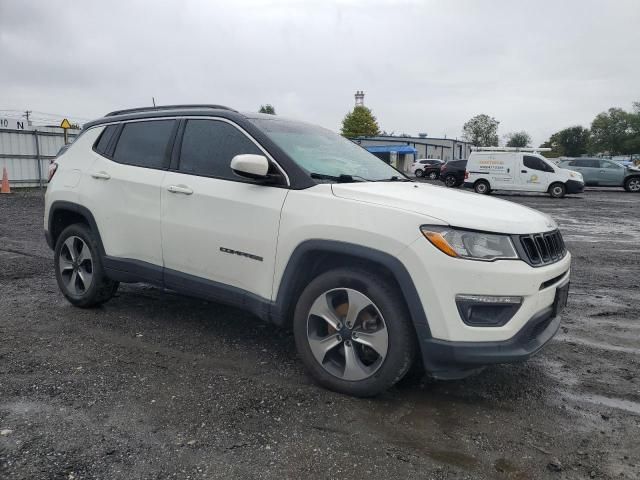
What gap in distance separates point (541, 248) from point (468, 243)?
540 mm

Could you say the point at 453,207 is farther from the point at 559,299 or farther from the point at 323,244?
the point at 559,299

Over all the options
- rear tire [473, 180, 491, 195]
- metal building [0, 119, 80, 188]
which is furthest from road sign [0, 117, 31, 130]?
rear tire [473, 180, 491, 195]

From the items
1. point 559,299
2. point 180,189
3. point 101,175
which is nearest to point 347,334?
point 559,299

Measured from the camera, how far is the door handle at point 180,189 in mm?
3878

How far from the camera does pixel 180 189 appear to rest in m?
3.92

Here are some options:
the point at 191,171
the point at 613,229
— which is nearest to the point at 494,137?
the point at 613,229

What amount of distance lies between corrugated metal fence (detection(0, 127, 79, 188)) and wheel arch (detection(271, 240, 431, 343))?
56.9 feet

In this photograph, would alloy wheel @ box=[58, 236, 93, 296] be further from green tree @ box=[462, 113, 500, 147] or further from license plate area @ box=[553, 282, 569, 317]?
green tree @ box=[462, 113, 500, 147]

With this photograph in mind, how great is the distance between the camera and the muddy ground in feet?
8.41

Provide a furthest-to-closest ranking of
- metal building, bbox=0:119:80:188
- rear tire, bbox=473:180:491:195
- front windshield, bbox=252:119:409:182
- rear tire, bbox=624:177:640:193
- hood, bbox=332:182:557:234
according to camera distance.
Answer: rear tire, bbox=624:177:640:193 < rear tire, bbox=473:180:491:195 < metal building, bbox=0:119:80:188 < front windshield, bbox=252:119:409:182 < hood, bbox=332:182:557:234

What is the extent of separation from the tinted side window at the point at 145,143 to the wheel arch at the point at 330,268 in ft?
5.11

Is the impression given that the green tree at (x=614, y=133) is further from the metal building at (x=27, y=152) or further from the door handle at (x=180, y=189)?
the door handle at (x=180, y=189)

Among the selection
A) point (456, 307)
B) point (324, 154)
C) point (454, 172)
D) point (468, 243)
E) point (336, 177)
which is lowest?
point (456, 307)

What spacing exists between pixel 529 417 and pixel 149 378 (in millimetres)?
2348
